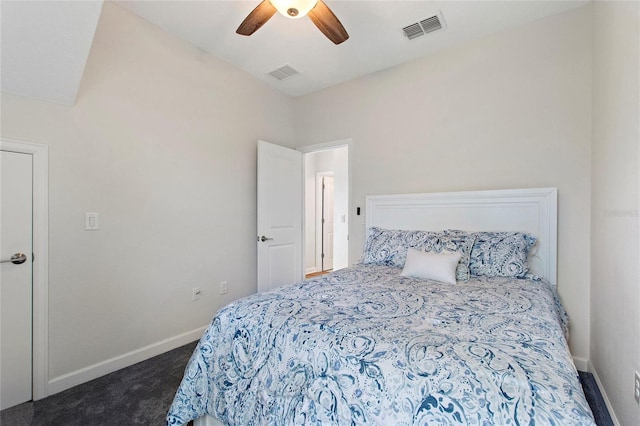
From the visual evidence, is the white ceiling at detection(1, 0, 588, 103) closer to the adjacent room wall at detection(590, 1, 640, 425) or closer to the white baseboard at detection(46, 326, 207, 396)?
the adjacent room wall at detection(590, 1, 640, 425)

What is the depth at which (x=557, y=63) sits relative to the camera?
7.88 ft

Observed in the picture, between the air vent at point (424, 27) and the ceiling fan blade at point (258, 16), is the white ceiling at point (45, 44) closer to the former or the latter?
the ceiling fan blade at point (258, 16)

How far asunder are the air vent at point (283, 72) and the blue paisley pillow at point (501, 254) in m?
2.54

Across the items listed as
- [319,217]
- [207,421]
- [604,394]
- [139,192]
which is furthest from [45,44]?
[319,217]

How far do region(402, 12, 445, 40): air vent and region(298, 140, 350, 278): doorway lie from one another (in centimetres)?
281

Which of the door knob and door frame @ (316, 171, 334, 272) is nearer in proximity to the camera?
the door knob

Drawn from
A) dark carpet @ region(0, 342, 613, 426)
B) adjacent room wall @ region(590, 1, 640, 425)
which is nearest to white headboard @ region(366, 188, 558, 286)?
adjacent room wall @ region(590, 1, 640, 425)

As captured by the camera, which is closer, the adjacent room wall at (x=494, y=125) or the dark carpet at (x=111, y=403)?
the dark carpet at (x=111, y=403)

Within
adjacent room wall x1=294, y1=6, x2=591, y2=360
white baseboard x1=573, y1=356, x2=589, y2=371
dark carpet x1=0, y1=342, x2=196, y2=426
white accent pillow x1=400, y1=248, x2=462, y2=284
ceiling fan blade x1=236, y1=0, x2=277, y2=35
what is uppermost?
ceiling fan blade x1=236, y1=0, x2=277, y2=35

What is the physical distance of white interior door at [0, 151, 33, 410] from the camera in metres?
1.84

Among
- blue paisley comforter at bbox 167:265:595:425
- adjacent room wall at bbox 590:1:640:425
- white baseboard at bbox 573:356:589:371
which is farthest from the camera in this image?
white baseboard at bbox 573:356:589:371

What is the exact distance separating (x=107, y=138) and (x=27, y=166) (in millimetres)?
519

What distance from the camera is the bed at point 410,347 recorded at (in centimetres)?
89

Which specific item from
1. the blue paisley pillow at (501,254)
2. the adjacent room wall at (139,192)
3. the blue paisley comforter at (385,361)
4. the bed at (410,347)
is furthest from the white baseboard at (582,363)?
the adjacent room wall at (139,192)
